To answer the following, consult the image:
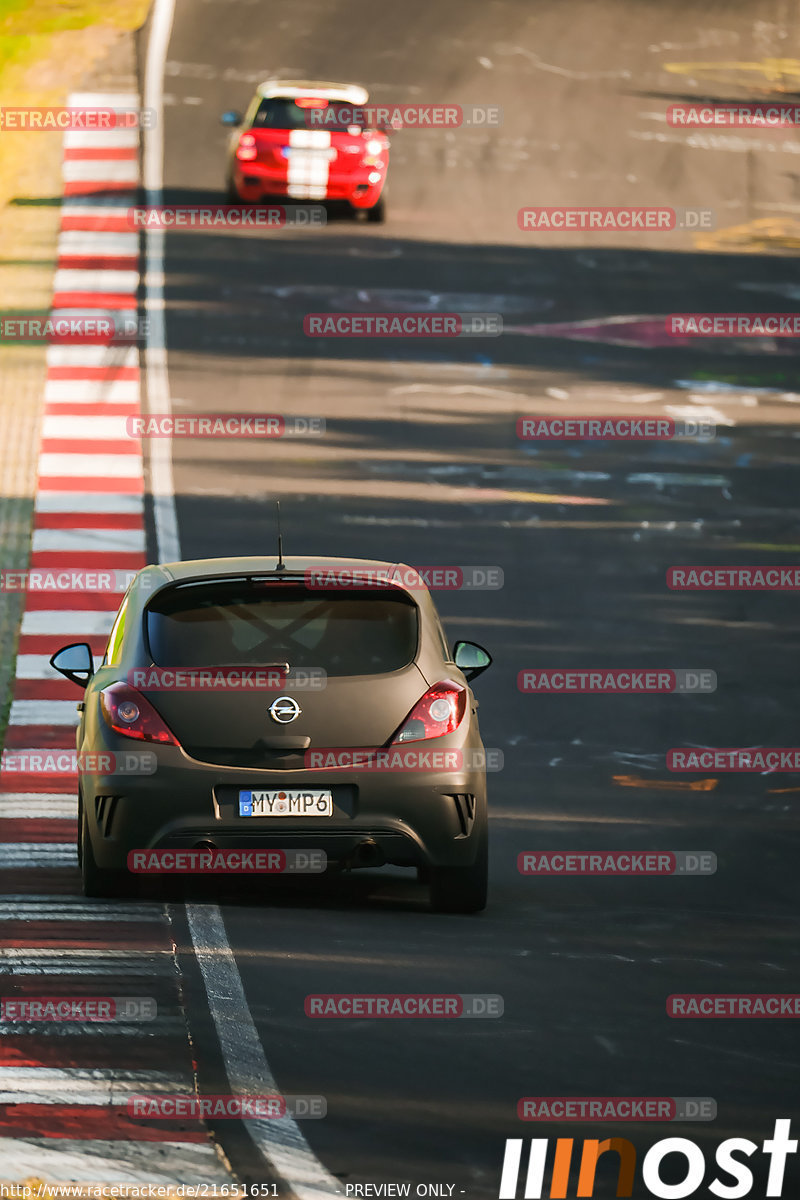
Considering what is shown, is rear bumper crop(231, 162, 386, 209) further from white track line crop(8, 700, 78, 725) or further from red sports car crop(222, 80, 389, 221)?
white track line crop(8, 700, 78, 725)

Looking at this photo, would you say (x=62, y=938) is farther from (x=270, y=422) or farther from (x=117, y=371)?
(x=117, y=371)

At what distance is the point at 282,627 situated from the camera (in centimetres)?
899

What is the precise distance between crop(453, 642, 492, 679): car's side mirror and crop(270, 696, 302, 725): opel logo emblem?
1.06 metres

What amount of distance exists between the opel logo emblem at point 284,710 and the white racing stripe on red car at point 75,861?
3.22 ft

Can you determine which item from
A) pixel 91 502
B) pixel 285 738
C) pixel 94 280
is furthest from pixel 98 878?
pixel 94 280

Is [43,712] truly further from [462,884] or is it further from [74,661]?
[462,884]

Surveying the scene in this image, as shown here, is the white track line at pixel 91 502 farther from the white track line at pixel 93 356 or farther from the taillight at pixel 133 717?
the taillight at pixel 133 717

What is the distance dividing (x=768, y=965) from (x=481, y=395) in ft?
47.6

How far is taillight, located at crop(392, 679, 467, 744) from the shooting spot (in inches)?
345

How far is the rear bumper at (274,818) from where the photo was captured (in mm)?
8641

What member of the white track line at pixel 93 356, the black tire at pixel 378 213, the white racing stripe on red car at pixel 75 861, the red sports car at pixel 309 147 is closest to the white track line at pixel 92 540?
the white racing stripe on red car at pixel 75 861

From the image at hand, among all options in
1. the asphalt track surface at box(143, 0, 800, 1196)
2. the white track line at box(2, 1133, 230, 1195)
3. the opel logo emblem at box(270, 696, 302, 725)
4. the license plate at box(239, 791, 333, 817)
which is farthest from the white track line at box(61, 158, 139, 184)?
the white track line at box(2, 1133, 230, 1195)

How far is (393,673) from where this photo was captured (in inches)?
348

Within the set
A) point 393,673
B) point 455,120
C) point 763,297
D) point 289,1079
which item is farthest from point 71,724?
point 455,120
